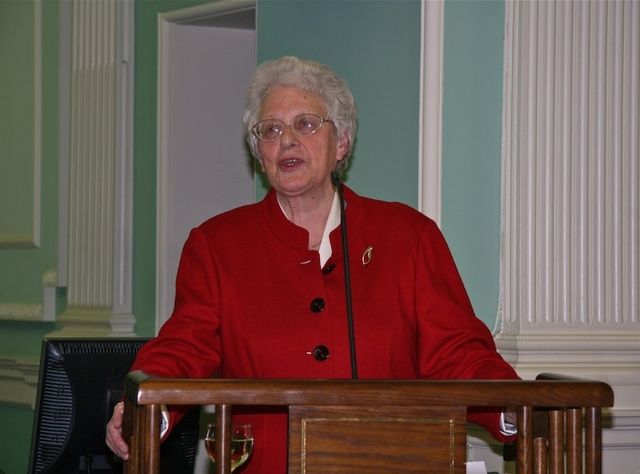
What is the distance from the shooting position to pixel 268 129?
102 inches

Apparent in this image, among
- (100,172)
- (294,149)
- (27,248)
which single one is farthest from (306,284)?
(27,248)

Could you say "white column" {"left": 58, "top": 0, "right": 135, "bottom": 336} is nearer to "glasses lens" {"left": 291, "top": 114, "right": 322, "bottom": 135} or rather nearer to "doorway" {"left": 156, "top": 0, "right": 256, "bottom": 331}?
"doorway" {"left": 156, "top": 0, "right": 256, "bottom": 331}

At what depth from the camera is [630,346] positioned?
3.21m

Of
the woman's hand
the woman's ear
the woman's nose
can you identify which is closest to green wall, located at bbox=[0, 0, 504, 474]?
the woman's ear

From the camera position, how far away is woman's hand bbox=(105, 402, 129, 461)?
1.97 metres

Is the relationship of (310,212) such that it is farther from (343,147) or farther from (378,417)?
(378,417)

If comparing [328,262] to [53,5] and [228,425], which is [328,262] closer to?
[228,425]

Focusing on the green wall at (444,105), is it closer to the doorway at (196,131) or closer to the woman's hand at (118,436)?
the doorway at (196,131)

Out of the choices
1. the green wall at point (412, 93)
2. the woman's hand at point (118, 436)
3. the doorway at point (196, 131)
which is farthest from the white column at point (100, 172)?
the woman's hand at point (118, 436)

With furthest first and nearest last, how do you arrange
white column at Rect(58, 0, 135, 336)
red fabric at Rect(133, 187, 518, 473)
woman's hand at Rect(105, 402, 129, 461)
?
white column at Rect(58, 0, 135, 336) < red fabric at Rect(133, 187, 518, 473) < woman's hand at Rect(105, 402, 129, 461)

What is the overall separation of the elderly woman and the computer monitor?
0.63 ft

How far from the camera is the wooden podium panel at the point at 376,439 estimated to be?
158cm

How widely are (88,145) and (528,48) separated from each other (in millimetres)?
2651

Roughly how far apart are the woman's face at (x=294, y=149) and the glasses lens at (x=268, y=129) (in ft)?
0.04
